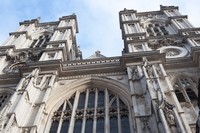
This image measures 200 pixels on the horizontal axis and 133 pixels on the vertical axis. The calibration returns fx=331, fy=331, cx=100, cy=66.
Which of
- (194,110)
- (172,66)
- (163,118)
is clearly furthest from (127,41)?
(163,118)

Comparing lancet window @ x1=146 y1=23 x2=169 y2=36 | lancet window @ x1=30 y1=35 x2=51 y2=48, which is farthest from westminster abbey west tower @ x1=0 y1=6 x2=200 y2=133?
lancet window @ x1=30 y1=35 x2=51 y2=48

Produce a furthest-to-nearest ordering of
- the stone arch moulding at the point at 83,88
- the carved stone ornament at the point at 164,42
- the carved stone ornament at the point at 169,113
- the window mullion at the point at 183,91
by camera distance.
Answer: the carved stone ornament at the point at 164,42 < the stone arch moulding at the point at 83,88 < the window mullion at the point at 183,91 < the carved stone ornament at the point at 169,113

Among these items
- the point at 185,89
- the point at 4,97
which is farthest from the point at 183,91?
the point at 4,97

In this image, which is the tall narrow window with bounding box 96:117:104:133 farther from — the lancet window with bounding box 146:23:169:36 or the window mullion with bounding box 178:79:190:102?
the lancet window with bounding box 146:23:169:36

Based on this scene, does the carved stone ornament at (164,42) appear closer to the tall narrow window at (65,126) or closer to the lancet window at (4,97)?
the tall narrow window at (65,126)

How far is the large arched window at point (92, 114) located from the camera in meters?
15.8

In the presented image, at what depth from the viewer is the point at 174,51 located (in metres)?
22.6

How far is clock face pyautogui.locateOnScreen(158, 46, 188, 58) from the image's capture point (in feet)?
71.8

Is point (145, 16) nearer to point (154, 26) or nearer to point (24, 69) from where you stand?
point (154, 26)

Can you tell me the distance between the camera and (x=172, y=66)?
2014 centimetres

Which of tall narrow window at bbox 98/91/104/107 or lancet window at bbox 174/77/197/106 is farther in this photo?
tall narrow window at bbox 98/91/104/107

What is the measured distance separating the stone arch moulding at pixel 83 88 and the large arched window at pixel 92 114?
23cm

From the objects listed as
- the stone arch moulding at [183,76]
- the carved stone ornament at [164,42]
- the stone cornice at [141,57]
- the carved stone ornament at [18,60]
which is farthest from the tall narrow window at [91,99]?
the carved stone ornament at [164,42]

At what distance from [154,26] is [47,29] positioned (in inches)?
408
